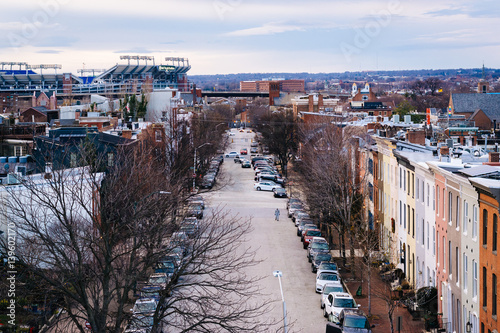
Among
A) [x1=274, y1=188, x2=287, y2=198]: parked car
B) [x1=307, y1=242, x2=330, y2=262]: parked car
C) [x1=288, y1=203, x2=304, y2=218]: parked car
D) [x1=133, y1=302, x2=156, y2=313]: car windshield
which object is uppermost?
[x1=133, y1=302, x2=156, y2=313]: car windshield

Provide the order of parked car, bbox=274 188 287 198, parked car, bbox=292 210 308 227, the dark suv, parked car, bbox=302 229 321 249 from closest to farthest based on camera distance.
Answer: the dark suv, parked car, bbox=302 229 321 249, parked car, bbox=292 210 308 227, parked car, bbox=274 188 287 198

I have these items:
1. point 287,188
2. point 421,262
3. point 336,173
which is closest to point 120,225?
point 421,262

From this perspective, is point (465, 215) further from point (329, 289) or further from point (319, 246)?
point (319, 246)

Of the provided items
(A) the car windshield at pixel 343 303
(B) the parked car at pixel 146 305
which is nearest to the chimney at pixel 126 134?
(A) the car windshield at pixel 343 303

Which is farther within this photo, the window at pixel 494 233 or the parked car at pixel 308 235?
the parked car at pixel 308 235

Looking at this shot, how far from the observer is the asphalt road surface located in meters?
38.2

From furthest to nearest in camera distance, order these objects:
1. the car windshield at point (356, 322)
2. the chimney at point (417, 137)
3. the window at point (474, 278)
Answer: the chimney at point (417, 137) < the car windshield at point (356, 322) < the window at point (474, 278)

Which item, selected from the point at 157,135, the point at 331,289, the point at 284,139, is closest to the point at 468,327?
the point at 331,289

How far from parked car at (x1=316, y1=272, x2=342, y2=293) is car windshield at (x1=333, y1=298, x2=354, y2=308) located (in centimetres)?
469

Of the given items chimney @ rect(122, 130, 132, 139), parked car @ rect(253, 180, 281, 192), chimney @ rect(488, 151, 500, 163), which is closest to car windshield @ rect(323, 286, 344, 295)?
chimney @ rect(488, 151, 500, 163)

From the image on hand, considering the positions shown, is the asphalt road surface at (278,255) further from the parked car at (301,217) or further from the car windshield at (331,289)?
the car windshield at (331,289)

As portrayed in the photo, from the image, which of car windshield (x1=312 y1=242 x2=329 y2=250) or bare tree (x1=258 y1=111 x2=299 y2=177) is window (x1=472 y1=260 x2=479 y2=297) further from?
bare tree (x1=258 y1=111 x2=299 y2=177)

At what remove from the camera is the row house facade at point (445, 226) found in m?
28.9

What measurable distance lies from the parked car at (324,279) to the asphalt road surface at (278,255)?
19.3 inches
